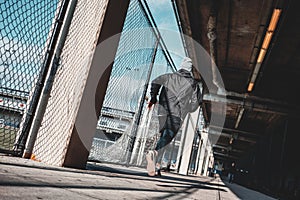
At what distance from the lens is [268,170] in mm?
12211

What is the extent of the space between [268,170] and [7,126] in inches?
465

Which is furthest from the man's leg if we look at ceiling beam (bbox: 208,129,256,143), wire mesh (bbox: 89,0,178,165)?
ceiling beam (bbox: 208,129,256,143)

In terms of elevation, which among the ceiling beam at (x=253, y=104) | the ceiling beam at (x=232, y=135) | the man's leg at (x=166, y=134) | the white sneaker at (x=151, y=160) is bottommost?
the white sneaker at (x=151, y=160)

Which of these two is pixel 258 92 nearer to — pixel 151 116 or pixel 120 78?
pixel 151 116

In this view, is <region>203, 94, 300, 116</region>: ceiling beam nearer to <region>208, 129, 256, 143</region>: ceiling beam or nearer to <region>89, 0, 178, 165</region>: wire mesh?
<region>89, 0, 178, 165</region>: wire mesh

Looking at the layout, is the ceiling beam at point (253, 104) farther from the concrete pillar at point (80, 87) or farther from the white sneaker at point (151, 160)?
the concrete pillar at point (80, 87)

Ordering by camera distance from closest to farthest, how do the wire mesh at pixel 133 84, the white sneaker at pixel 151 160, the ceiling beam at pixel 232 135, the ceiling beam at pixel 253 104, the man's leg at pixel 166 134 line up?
the white sneaker at pixel 151 160 → the man's leg at pixel 166 134 → the wire mesh at pixel 133 84 → the ceiling beam at pixel 253 104 → the ceiling beam at pixel 232 135

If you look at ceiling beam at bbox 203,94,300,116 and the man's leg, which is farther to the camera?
ceiling beam at bbox 203,94,300,116

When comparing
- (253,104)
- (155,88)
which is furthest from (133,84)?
(253,104)

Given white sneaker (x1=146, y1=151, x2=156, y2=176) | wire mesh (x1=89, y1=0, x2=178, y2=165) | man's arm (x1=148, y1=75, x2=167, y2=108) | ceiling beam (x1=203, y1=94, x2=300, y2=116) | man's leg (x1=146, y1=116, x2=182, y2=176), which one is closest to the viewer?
white sneaker (x1=146, y1=151, x2=156, y2=176)

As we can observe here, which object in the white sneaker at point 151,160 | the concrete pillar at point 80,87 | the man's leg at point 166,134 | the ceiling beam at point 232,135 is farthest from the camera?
the ceiling beam at point 232,135

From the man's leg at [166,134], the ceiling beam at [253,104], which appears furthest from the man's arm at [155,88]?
the ceiling beam at [253,104]

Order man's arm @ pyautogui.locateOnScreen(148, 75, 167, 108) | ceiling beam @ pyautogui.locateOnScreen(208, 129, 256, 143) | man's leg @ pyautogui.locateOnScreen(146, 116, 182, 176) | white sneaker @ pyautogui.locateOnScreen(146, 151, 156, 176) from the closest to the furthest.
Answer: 1. white sneaker @ pyautogui.locateOnScreen(146, 151, 156, 176)
2. man's leg @ pyautogui.locateOnScreen(146, 116, 182, 176)
3. man's arm @ pyautogui.locateOnScreen(148, 75, 167, 108)
4. ceiling beam @ pyautogui.locateOnScreen(208, 129, 256, 143)

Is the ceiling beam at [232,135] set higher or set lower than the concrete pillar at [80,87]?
higher
